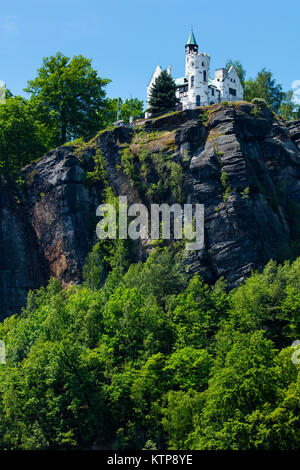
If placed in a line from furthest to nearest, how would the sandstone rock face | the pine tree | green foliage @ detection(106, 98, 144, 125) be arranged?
green foliage @ detection(106, 98, 144, 125) < the pine tree < the sandstone rock face

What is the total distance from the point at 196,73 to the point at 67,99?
1435 cm

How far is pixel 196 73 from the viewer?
75.4 metres

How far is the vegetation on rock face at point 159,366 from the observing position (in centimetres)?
4238

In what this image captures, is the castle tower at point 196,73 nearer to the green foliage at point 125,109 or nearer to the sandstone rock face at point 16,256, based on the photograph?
the green foliage at point 125,109

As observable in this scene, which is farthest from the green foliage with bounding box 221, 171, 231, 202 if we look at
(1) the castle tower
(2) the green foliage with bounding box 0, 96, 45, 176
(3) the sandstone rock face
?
(2) the green foliage with bounding box 0, 96, 45, 176

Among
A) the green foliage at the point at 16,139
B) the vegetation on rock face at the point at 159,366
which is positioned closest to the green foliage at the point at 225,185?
the vegetation on rock face at the point at 159,366

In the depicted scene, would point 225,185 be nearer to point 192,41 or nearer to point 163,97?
point 163,97

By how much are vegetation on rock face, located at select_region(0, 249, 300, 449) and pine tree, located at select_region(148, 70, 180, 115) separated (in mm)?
19174

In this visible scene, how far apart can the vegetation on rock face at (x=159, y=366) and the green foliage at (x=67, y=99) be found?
25.2 metres

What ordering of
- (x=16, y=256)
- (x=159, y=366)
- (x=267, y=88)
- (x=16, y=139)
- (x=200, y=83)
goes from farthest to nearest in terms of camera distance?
(x=267, y=88)
(x=200, y=83)
(x=16, y=139)
(x=16, y=256)
(x=159, y=366)

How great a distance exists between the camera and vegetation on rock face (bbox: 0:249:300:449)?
42375 millimetres

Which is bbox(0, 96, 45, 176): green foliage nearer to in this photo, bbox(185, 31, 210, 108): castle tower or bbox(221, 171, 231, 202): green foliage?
bbox(185, 31, 210, 108): castle tower

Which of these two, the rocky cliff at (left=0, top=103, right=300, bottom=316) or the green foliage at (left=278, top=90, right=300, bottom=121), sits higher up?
the green foliage at (left=278, top=90, right=300, bottom=121)

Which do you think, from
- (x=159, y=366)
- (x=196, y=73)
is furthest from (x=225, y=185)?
(x=196, y=73)
